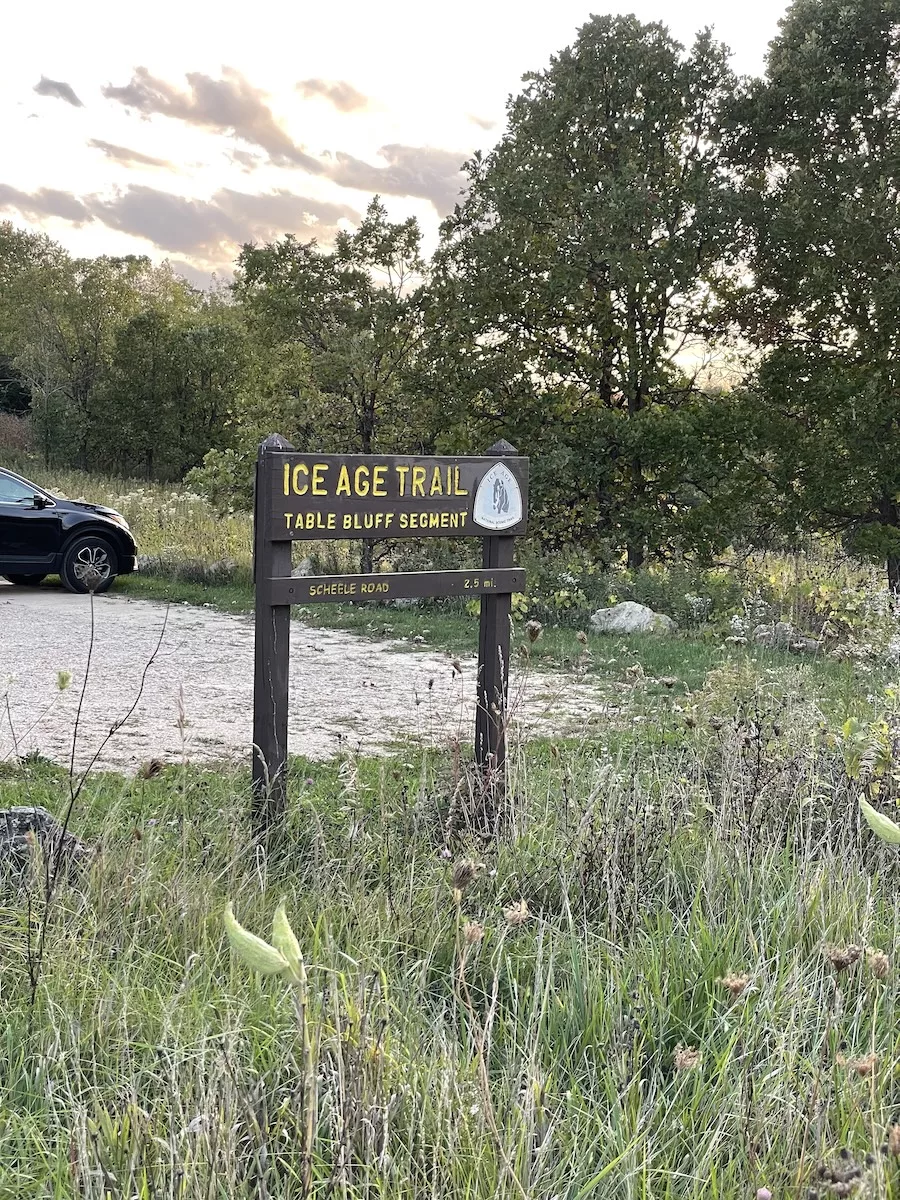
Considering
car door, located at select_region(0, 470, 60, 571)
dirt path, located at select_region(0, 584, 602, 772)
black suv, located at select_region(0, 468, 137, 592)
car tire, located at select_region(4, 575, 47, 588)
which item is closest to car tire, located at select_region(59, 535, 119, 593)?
black suv, located at select_region(0, 468, 137, 592)

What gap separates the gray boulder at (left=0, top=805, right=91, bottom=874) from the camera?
3.20 meters

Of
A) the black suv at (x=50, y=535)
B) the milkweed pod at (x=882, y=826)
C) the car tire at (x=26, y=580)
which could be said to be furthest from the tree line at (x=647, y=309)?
the milkweed pod at (x=882, y=826)

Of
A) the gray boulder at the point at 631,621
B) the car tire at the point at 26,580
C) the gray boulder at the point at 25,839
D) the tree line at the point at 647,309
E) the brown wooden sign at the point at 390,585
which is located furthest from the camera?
the car tire at the point at 26,580

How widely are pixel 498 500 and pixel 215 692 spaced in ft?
11.3

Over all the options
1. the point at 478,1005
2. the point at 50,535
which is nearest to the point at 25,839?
the point at 478,1005

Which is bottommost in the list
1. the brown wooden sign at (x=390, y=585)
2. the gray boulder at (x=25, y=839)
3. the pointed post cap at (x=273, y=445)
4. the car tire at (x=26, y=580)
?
the gray boulder at (x=25, y=839)

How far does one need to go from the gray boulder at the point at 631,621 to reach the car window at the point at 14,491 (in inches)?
267

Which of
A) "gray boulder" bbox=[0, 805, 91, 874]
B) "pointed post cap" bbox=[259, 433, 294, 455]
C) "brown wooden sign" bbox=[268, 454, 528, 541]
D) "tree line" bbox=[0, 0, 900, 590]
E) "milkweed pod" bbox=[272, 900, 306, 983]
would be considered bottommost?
"gray boulder" bbox=[0, 805, 91, 874]

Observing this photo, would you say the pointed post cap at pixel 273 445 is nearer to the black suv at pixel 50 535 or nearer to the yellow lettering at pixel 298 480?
the yellow lettering at pixel 298 480

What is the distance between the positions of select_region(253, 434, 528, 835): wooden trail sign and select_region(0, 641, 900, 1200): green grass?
36 centimetres

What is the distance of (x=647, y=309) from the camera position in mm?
12234

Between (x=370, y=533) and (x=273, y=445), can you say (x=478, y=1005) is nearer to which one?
Answer: (x=370, y=533)

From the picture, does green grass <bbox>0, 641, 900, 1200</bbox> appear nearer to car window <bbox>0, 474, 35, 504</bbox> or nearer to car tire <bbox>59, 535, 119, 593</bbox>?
car tire <bbox>59, 535, 119, 593</bbox>

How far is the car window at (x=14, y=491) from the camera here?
12.0 metres
